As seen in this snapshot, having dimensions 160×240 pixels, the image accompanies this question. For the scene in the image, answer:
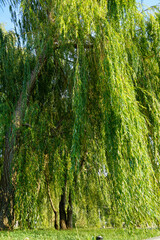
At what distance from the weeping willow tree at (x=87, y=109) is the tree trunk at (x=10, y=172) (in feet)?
0.05

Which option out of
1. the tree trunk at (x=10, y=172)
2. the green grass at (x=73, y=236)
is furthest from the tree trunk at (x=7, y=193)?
the green grass at (x=73, y=236)

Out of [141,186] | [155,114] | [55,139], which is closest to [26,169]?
[55,139]

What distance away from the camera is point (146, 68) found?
3.76m

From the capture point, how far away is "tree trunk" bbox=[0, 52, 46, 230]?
3.50m

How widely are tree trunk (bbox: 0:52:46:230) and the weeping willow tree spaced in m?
0.01

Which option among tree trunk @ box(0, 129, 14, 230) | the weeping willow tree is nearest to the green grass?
the weeping willow tree

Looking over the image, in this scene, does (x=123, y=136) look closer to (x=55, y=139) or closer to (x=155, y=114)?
(x=155, y=114)

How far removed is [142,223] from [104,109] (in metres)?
1.37

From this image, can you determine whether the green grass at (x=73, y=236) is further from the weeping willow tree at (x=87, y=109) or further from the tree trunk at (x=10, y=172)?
the tree trunk at (x=10, y=172)

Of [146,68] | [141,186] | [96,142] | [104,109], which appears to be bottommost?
[141,186]

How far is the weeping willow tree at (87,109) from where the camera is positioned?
273 cm

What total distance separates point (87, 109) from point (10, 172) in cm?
152

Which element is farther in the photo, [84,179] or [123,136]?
[84,179]

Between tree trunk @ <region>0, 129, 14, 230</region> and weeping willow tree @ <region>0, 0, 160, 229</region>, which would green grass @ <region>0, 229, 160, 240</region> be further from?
tree trunk @ <region>0, 129, 14, 230</region>
